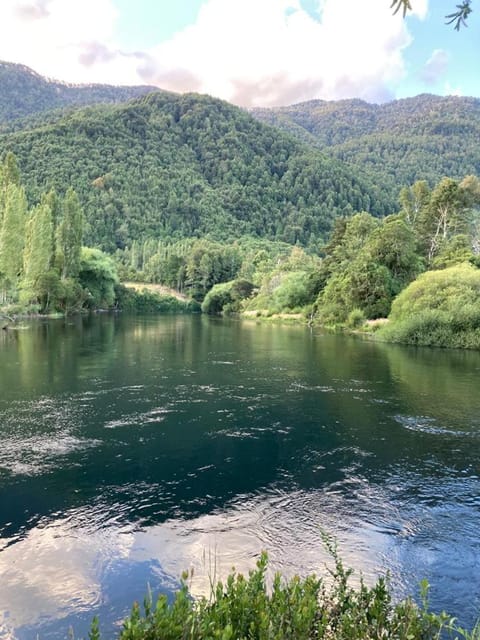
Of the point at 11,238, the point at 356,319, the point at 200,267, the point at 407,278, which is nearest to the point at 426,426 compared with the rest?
the point at 356,319

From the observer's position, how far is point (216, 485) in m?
12.8

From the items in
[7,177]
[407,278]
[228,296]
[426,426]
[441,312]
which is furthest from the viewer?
[228,296]

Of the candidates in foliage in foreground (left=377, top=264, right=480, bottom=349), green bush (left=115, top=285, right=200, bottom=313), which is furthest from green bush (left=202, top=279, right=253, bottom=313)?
foliage in foreground (left=377, top=264, right=480, bottom=349)

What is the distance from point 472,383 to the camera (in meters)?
27.9

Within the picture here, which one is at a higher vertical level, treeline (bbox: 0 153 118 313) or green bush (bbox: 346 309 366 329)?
treeline (bbox: 0 153 118 313)

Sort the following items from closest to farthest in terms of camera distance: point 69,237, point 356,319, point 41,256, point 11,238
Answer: point 356,319
point 11,238
point 41,256
point 69,237

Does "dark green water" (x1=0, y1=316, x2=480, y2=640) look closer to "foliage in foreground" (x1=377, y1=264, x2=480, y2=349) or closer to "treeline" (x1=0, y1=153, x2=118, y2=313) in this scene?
"foliage in foreground" (x1=377, y1=264, x2=480, y2=349)

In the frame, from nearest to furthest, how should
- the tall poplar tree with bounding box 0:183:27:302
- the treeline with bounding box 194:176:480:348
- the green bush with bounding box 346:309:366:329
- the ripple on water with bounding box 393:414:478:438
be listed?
the ripple on water with bounding box 393:414:478:438, the treeline with bounding box 194:176:480:348, the green bush with bounding box 346:309:366:329, the tall poplar tree with bounding box 0:183:27:302

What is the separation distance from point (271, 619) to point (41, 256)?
81822 millimetres

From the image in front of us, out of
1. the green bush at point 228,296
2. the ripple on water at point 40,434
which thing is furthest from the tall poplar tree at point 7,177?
the ripple on water at point 40,434

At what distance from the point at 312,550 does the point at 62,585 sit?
4543mm

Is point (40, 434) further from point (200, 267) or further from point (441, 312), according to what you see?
A: point (200, 267)

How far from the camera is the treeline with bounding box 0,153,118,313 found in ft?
234

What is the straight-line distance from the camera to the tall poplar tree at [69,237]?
89.9m
